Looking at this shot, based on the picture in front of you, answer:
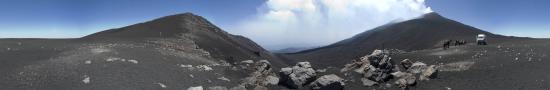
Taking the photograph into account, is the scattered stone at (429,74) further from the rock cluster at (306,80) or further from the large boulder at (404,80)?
the rock cluster at (306,80)

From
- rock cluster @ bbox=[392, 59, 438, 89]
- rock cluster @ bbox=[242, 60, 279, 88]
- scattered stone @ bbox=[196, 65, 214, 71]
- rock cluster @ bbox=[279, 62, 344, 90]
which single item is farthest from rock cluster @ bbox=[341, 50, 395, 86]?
scattered stone @ bbox=[196, 65, 214, 71]

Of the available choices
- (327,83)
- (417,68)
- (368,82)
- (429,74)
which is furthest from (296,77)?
(417,68)

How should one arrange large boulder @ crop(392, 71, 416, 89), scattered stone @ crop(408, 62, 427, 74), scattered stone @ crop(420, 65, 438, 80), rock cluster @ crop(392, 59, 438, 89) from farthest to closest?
1. scattered stone @ crop(408, 62, 427, 74)
2. scattered stone @ crop(420, 65, 438, 80)
3. rock cluster @ crop(392, 59, 438, 89)
4. large boulder @ crop(392, 71, 416, 89)

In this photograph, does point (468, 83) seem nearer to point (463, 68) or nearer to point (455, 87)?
point (455, 87)

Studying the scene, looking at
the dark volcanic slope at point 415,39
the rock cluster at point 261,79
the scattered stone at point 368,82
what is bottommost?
the scattered stone at point 368,82

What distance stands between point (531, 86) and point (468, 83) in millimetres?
5124

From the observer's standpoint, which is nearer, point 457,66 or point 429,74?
point 429,74

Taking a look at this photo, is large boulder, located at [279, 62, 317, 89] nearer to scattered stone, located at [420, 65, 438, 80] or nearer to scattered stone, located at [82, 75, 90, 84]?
scattered stone, located at [420, 65, 438, 80]

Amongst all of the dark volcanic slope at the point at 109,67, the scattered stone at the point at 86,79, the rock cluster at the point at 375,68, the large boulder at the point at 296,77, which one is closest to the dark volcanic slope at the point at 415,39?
the rock cluster at the point at 375,68

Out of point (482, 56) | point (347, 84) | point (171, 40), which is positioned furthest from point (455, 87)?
point (171, 40)

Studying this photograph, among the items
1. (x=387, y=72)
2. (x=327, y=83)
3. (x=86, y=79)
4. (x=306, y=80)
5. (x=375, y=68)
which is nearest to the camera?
(x=86, y=79)

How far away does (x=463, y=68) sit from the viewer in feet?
191

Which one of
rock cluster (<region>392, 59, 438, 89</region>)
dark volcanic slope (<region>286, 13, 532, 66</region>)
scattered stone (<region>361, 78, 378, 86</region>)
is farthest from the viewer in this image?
dark volcanic slope (<region>286, 13, 532, 66</region>)

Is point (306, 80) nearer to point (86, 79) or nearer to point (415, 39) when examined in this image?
point (86, 79)
